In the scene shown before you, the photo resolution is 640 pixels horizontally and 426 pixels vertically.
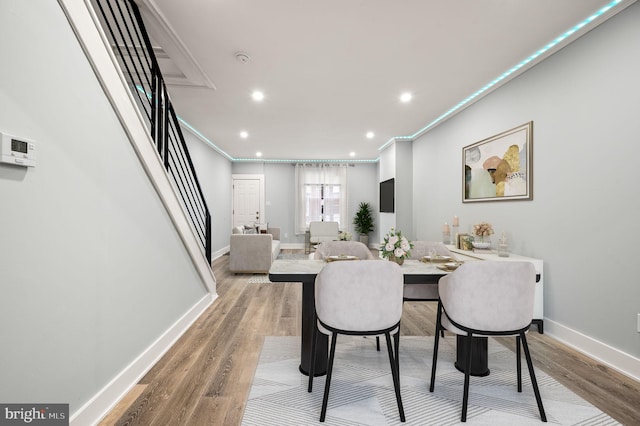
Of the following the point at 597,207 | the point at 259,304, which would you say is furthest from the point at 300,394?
the point at 597,207

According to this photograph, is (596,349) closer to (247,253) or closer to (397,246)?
(397,246)

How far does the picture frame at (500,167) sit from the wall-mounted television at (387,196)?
232cm

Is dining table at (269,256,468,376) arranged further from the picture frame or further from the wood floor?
the picture frame

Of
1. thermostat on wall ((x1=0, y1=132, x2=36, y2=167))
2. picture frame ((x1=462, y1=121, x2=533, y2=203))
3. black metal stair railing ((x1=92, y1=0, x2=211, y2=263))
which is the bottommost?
thermostat on wall ((x1=0, y1=132, x2=36, y2=167))

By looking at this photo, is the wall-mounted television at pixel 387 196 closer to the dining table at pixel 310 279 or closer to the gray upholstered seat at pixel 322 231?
the gray upholstered seat at pixel 322 231

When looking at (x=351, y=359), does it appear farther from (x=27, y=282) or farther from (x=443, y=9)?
(x=443, y=9)

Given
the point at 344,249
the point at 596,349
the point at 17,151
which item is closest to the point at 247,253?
the point at 344,249

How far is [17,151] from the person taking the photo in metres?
1.20

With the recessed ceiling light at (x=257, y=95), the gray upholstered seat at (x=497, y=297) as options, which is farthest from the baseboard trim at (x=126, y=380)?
the recessed ceiling light at (x=257, y=95)

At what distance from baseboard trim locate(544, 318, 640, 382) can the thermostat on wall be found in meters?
3.72

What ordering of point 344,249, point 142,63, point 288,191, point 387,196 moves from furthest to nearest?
point 288,191, point 387,196, point 142,63, point 344,249

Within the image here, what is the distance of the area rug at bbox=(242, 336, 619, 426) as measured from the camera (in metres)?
1.71

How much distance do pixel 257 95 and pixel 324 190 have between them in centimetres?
540

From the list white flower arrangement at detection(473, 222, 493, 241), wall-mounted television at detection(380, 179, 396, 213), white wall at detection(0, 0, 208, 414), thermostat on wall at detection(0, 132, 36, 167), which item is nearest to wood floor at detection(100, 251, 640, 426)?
white wall at detection(0, 0, 208, 414)
